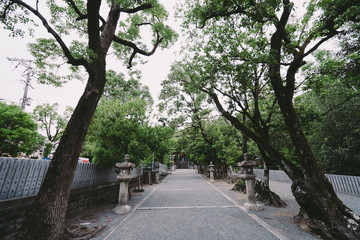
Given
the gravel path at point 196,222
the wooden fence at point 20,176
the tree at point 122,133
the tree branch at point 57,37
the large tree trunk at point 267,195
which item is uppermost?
the tree branch at point 57,37

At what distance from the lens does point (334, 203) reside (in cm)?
422

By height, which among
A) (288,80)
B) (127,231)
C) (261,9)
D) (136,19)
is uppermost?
(136,19)

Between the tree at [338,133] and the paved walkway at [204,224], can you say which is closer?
the paved walkway at [204,224]

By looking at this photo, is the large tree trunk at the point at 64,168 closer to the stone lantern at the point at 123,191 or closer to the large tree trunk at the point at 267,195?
the stone lantern at the point at 123,191

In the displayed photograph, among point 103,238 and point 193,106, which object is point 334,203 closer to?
point 103,238

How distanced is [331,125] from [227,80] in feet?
38.2

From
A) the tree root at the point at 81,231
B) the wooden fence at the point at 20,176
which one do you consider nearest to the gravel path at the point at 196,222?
the tree root at the point at 81,231

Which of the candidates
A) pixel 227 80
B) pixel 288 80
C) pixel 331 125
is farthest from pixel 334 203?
pixel 331 125

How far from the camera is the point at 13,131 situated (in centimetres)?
1217

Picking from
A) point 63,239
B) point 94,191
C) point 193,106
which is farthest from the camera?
point 193,106

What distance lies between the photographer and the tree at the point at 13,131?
12.0 metres

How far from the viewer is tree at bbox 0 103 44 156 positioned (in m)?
12.0

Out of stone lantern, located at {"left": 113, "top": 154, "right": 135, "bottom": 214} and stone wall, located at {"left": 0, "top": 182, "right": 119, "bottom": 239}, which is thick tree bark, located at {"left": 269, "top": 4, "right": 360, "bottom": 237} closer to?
stone lantern, located at {"left": 113, "top": 154, "right": 135, "bottom": 214}

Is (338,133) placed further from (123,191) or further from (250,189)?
(123,191)
